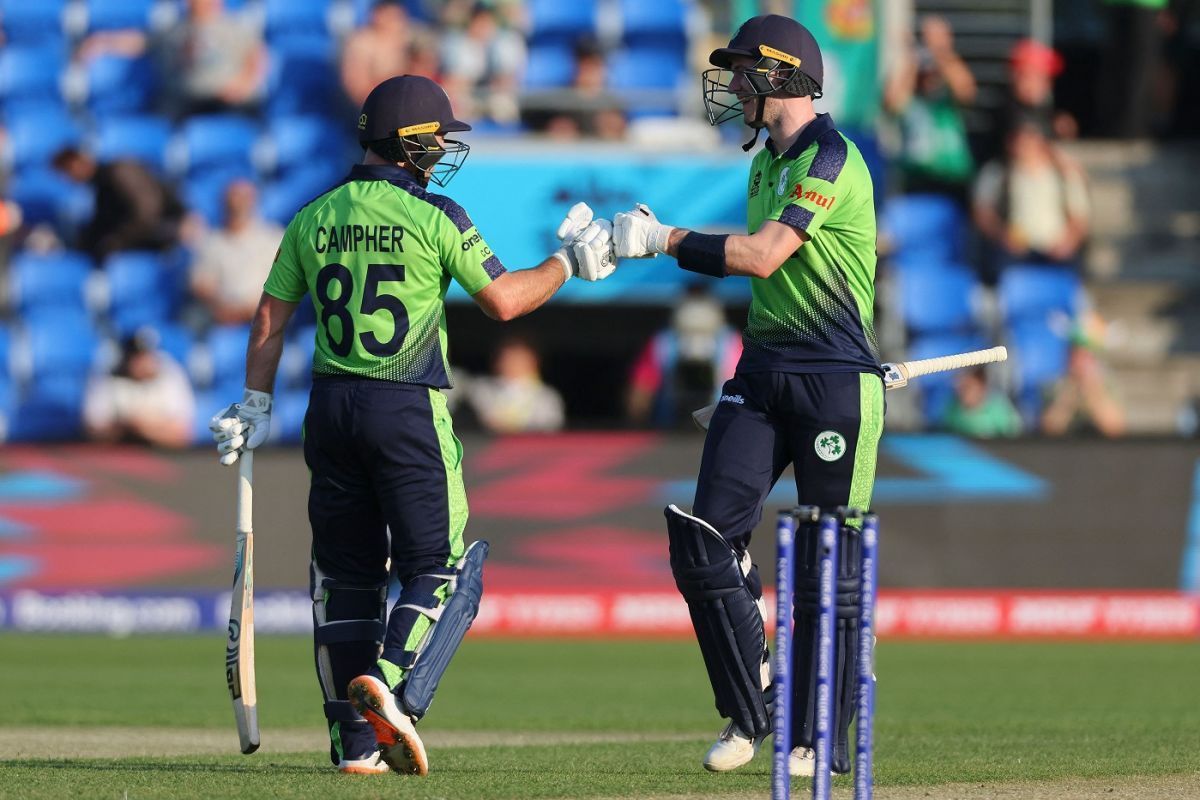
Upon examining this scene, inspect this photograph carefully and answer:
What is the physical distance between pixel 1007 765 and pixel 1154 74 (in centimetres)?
1163

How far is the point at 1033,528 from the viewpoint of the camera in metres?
12.7

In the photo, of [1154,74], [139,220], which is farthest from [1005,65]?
[139,220]

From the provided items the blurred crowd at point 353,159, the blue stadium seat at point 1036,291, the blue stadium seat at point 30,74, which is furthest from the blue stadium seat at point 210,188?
the blue stadium seat at point 1036,291

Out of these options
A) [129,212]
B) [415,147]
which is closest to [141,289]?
[129,212]

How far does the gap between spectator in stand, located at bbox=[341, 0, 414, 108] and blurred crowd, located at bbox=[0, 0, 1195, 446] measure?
0.02m

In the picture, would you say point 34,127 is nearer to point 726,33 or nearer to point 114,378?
point 114,378

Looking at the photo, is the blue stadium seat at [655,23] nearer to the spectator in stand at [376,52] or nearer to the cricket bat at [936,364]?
the spectator in stand at [376,52]

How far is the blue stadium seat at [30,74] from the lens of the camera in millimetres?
15562

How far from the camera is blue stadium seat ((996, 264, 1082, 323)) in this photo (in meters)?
14.6

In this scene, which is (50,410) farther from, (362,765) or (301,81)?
(362,765)

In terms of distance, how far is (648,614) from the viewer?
41.8 feet

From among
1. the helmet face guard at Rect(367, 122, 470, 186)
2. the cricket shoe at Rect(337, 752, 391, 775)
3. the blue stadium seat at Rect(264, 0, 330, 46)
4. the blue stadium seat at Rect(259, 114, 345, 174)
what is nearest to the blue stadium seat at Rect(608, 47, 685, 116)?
the blue stadium seat at Rect(259, 114, 345, 174)

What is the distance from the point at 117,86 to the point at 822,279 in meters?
11.0

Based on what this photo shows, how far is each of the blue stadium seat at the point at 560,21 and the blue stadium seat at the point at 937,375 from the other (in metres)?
3.75
